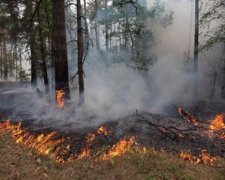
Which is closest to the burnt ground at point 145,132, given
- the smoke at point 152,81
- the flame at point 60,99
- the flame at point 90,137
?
the flame at point 90,137

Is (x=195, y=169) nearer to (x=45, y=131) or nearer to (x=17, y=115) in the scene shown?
(x=45, y=131)

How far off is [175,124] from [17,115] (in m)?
5.34

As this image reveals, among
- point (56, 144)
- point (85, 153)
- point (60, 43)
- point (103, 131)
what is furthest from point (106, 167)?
point (60, 43)

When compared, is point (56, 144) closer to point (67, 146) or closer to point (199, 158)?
point (67, 146)

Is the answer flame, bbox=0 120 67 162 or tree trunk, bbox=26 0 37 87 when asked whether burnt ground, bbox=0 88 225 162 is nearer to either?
flame, bbox=0 120 67 162

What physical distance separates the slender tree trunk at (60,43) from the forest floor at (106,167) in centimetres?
315

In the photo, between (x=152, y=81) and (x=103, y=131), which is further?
(x=152, y=81)

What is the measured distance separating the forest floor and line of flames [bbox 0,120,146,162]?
14.0 inches

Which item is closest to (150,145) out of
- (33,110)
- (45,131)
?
(45,131)

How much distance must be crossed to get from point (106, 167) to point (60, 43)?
465 cm

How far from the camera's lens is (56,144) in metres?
8.62

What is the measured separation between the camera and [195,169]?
738 centimetres

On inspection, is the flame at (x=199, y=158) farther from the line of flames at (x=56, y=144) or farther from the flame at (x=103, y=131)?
the flame at (x=103, y=131)

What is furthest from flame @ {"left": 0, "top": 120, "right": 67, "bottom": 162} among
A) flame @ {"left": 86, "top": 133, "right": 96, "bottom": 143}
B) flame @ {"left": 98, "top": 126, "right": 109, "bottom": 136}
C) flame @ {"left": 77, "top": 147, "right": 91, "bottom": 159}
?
flame @ {"left": 98, "top": 126, "right": 109, "bottom": 136}
